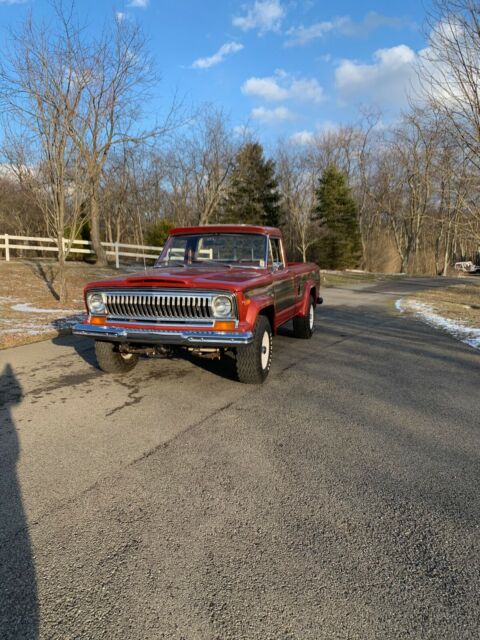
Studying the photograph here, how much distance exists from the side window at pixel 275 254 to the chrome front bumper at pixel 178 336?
2110 millimetres

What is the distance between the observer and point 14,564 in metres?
2.12

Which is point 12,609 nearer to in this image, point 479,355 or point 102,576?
point 102,576

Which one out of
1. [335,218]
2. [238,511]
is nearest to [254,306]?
[238,511]

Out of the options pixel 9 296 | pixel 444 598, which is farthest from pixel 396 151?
pixel 444 598

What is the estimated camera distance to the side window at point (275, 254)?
6.29 metres

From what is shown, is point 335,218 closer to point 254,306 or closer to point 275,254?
point 275,254

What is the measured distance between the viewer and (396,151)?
40875 mm

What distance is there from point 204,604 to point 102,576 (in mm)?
533

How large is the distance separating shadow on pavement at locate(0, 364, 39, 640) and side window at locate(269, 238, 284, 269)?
4.11m

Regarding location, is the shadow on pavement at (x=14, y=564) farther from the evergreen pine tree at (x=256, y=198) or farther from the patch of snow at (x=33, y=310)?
the evergreen pine tree at (x=256, y=198)

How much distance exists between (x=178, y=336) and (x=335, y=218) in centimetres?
3752

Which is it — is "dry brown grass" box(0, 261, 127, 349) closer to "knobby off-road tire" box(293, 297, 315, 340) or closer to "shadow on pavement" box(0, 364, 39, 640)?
"knobby off-road tire" box(293, 297, 315, 340)

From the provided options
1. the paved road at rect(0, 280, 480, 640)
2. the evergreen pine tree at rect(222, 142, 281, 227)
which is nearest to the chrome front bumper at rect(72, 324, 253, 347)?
the paved road at rect(0, 280, 480, 640)

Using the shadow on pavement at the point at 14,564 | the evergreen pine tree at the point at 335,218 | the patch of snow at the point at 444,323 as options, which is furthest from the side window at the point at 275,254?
the evergreen pine tree at the point at 335,218
